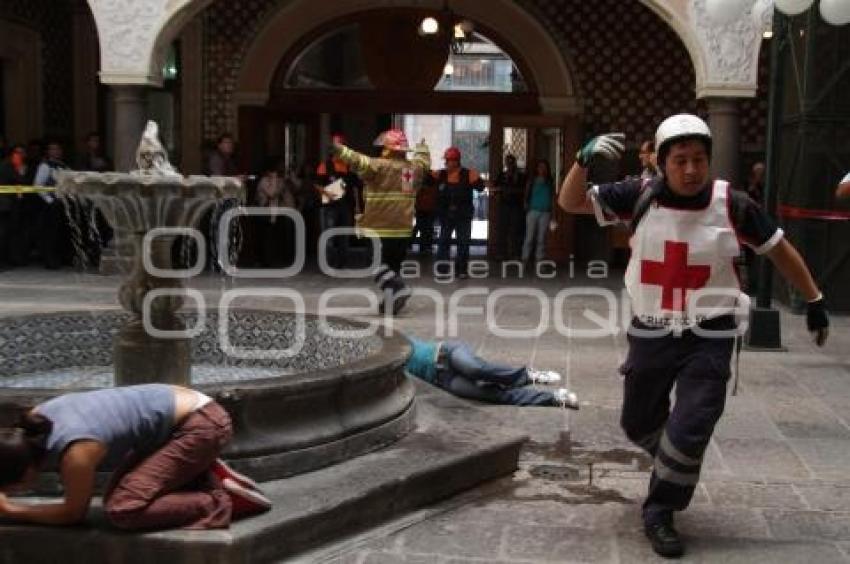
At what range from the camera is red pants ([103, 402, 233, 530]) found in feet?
10.8

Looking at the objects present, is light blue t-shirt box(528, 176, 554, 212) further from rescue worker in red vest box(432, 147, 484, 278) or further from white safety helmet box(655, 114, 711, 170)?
white safety helmet box(655, 114, 711, 170)

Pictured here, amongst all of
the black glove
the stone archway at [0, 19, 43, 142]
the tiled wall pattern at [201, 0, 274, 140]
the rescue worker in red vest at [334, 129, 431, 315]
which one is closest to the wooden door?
the tiled wall pattern at [201, 0, 274, 140]

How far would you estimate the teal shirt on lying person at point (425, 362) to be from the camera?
5.97 m

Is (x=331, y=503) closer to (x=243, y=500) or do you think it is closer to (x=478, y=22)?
(x=243, y=500)

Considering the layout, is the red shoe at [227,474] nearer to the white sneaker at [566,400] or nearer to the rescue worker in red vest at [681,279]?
the rescue worker in red vest at [681,279]

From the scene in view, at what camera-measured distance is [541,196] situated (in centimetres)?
1416

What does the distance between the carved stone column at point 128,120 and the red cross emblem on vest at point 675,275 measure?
8.75 meters

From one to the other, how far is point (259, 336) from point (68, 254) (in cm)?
812

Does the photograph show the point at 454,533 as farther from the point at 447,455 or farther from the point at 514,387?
the point at 514,387

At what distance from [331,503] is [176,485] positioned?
604 mm

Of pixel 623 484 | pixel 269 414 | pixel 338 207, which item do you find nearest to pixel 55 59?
pixel 338 207

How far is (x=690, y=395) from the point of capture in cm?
374

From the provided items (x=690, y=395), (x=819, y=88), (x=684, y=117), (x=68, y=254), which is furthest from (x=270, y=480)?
(x=68, y=254)

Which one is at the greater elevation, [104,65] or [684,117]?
[104,65]
